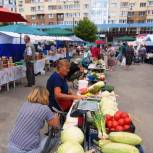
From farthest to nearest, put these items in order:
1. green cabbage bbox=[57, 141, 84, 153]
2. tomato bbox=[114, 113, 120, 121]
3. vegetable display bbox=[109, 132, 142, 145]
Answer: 1. tomato bbox=[114, 113, 120, 121]
2. vegetable display bbox=[109, 132, 142, 145]
3. green cabbage bbox=[57, 141, 84, 153]

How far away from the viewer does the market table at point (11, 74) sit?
498 inches

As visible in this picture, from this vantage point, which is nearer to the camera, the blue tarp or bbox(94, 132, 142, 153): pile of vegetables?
bbox(94, 132, 142, 153): pile of vegetables

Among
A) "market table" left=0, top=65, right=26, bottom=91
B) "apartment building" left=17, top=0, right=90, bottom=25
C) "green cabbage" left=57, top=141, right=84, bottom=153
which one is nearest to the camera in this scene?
"green cabbage" left=57, top=141, right=84, bottom=153

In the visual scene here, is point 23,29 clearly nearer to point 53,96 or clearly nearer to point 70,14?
point 53,96

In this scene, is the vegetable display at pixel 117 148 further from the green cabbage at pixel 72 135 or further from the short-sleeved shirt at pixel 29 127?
the short-sleeved shirt at pixel 29 127

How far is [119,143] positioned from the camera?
13.8 ft

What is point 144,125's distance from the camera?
27.1 feet

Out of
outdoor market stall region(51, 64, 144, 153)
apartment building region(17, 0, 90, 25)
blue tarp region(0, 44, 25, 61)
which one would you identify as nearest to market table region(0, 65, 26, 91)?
blue tarp region(0, 44, 25, 61)

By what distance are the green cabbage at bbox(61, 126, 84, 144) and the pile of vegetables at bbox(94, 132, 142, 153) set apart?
0.21 meters

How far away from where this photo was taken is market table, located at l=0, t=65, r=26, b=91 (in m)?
12.6

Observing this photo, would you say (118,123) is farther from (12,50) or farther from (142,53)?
(142,53)

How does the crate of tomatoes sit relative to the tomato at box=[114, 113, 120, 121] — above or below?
below

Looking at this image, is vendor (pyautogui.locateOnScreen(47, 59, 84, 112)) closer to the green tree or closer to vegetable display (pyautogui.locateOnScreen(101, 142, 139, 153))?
vegetable display (pyautogui.locateOnScreen(101, 142, 139, 153))

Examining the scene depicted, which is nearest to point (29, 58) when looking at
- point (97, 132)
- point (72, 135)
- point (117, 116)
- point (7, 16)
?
point (7, 16)
